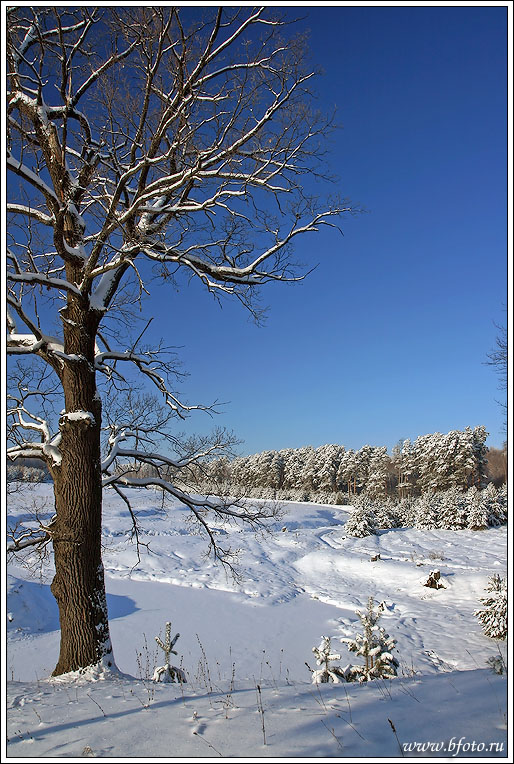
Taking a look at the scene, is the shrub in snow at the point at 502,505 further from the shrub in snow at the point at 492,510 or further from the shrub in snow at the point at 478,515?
the shrub in snow at the point at 478,515

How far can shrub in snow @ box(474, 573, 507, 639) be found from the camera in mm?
9320

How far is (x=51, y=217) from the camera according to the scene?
522 centimetres

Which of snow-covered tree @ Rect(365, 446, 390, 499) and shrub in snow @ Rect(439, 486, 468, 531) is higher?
shrub in snow @ Rect(439, 486, 468, 531)

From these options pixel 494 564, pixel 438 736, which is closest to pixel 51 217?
pixel 438 736

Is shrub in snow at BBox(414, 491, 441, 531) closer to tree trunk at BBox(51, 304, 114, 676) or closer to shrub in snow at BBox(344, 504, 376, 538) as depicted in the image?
shrub in snow at BBox(344, 504, 376, 538)

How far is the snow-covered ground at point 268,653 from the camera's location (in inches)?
106

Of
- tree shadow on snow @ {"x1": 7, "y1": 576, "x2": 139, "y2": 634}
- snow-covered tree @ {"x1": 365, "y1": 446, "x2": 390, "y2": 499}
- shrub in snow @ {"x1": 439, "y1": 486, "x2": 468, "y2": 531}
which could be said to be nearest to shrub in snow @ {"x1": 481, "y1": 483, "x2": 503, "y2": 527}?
shrub in snow @ {"x1": 439, "y1": 486, "x2": 468, "y2": 531}

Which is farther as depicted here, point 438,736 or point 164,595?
point 164,595

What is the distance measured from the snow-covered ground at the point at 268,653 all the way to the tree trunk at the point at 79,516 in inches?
16.1

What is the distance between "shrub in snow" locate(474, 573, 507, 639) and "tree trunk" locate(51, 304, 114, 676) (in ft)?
28.6

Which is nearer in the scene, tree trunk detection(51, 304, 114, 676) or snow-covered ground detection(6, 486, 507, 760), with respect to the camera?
snow-covered ground detection(6, 486, 507, 760)

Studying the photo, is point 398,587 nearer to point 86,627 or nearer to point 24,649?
point 24,649

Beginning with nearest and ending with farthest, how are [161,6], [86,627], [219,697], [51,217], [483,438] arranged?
[219,697], [161,6], [86,627], [51,217], [483,438]

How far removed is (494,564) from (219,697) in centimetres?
1454
